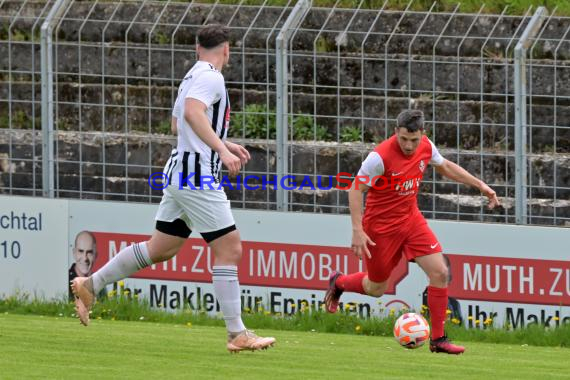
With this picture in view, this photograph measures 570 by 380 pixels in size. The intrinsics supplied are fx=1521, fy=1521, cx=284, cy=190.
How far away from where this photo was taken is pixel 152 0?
16.9 meters

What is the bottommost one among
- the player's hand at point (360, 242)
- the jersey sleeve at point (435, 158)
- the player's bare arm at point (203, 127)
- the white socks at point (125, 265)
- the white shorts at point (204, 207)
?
the white socks at point (125, 265)

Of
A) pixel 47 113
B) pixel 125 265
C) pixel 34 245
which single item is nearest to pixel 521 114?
pixel 125 265

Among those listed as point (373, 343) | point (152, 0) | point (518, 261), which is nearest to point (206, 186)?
point (373, 343)

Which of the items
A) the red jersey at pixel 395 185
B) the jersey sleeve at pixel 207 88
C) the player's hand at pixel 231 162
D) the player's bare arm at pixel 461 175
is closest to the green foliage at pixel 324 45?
the player's bare arm at pixel 461 175

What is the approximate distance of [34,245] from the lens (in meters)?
14.6

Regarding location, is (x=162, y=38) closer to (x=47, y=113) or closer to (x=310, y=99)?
(x=47, y=113)

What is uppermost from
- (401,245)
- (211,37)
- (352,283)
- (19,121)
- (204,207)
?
(211,37)

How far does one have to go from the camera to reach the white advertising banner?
14586 mm

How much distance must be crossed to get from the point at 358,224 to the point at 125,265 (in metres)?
1.65

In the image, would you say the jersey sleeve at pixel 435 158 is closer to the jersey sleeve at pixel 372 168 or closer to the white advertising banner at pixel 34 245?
the jersey sleeve at pixel 372 168

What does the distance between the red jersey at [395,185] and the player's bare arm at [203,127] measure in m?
1.62

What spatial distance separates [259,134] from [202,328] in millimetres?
2357

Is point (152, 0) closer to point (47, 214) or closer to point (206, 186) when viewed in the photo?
point (47, 214)

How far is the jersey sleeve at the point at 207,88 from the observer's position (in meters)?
9.74
